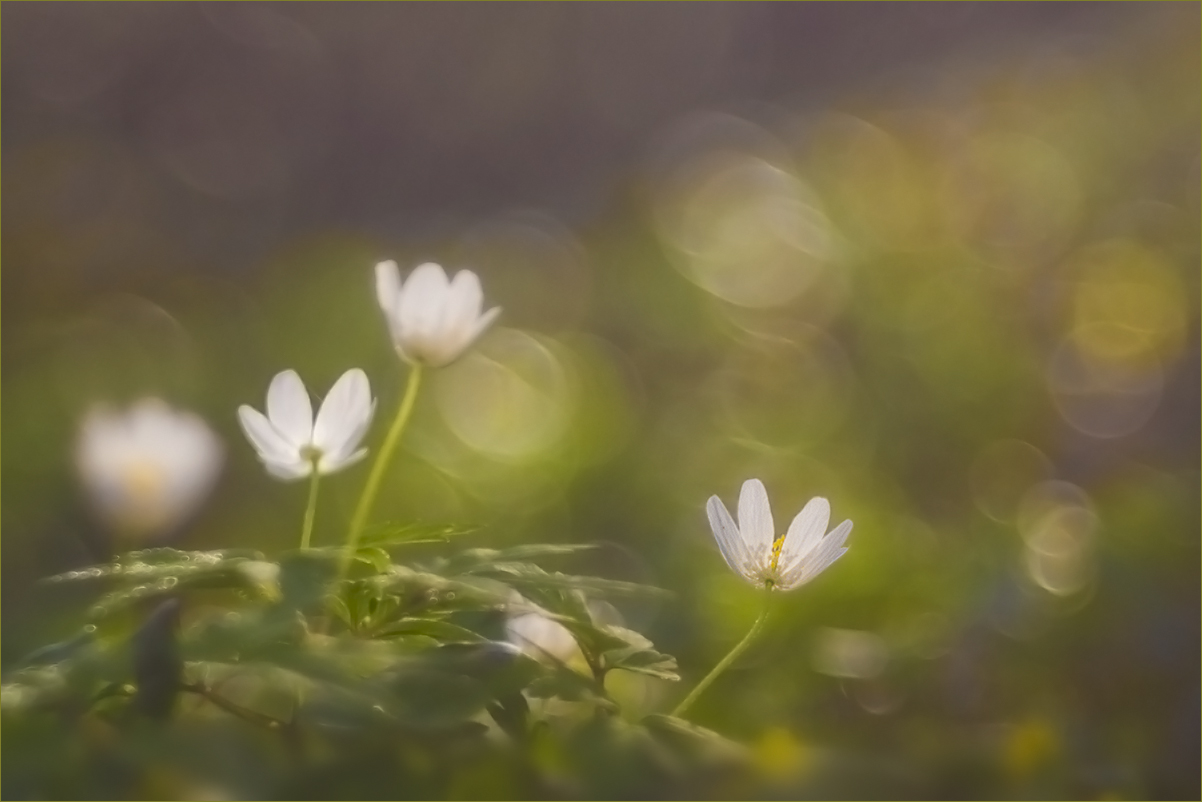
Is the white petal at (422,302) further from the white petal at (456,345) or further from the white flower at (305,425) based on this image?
the white flower at (305,425)

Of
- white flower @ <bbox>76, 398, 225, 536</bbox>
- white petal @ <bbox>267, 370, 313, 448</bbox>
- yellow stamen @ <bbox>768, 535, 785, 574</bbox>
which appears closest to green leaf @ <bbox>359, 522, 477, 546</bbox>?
white petal @ <bbox>267, 370, 313, 448</bbox>

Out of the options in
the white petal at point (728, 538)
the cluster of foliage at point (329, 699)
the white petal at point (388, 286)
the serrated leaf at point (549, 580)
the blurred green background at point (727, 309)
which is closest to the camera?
the cluster of foliage at point (329, 699)

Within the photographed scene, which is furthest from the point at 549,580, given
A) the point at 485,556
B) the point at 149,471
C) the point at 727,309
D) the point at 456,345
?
the point at 727,309

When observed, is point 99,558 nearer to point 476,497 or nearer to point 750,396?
point 476,497

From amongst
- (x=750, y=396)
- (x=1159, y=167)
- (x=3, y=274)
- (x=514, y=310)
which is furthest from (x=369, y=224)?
(x=1159, y=167)

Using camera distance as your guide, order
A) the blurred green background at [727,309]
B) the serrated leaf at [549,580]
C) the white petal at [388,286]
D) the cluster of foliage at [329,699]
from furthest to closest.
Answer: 1. the blurred green background at [727,309]
2. the white petal at [388,286]
3. the serrated leaf at [549,580]
4. the cluster of foliage at [329,699]

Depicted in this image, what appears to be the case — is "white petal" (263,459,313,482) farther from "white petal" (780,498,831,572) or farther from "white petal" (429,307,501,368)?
"white petal" (780,498,831,572)

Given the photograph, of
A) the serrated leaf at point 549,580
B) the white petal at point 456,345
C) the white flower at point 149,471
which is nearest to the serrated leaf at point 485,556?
the serrated leaf at point 549,580
